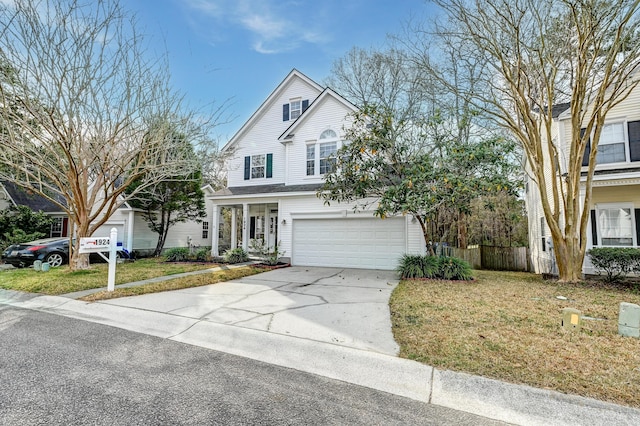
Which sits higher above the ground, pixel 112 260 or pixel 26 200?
pixel 26 200

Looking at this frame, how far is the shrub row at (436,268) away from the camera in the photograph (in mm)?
9430

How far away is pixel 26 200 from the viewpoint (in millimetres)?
18578

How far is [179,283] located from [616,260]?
12.4m

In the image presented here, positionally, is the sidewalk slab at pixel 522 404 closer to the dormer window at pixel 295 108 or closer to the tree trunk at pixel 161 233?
the dormer window at pixel 295 108

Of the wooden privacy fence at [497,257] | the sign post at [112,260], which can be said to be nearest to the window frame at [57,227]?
the sign post at [112,260]

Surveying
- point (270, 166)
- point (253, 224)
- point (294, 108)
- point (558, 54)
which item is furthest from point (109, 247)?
point (558, 54)

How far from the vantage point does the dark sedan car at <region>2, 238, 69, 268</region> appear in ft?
39.3

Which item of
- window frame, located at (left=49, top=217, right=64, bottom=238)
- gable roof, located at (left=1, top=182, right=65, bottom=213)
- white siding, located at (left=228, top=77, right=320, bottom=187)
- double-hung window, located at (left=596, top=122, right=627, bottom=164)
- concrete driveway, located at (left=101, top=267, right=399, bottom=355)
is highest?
white siding, located at (left=228, top=77, right=320, bottom=187)

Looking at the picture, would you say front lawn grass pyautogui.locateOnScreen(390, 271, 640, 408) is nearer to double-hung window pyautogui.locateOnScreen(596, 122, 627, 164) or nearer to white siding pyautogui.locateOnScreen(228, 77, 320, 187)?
double-hung window pyautogui.locateOnScreen(596, 122, 627, 164)

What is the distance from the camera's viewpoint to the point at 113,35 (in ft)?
30.6

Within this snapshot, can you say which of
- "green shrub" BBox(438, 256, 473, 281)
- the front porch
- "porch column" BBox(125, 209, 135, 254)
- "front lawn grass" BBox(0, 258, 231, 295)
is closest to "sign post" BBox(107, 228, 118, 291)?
"front lawn grass" BBox(0, 258, 231, 295)

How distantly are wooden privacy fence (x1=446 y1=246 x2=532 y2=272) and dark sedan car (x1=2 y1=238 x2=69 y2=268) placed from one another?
18.0 metres

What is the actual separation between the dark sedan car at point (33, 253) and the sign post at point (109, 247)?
6.93m

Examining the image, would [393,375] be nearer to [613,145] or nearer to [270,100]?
[613,145]
